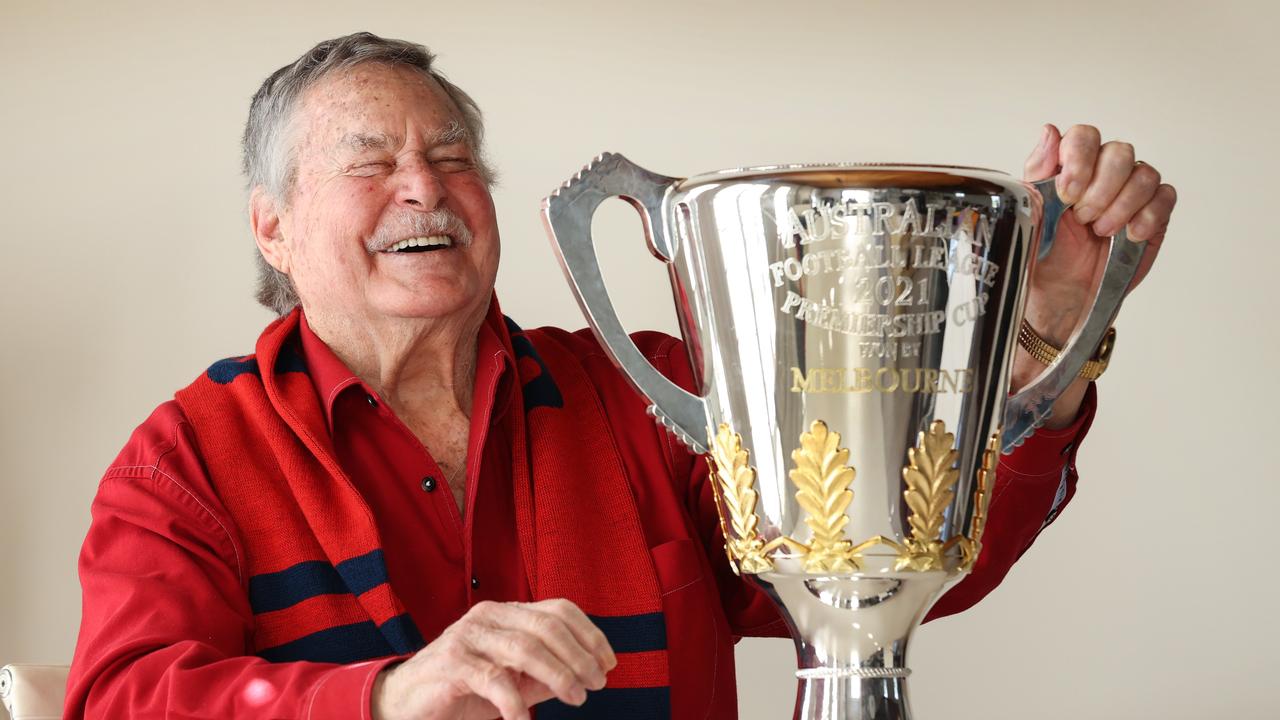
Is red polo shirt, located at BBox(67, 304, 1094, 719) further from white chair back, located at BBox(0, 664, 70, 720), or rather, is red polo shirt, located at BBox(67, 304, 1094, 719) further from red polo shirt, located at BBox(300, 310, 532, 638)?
white chair back, located at BBox(0, 664, 70, 720)

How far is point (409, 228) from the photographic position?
1.30 m

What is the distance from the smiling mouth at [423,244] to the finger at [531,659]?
546 millimetres

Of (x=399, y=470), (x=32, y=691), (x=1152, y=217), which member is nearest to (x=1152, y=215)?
(x=1152, y=217)

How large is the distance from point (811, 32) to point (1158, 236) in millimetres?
1392

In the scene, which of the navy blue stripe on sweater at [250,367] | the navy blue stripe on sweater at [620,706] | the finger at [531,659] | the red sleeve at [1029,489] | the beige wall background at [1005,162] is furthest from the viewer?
the beige wall background at [1005,162]

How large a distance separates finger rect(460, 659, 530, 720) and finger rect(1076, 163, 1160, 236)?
531mm

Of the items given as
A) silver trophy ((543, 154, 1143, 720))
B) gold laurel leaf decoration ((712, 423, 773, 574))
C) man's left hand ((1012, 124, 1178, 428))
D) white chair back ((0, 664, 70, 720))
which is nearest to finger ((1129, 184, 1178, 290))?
man's left hand ((1012, 124, 1178, 428))

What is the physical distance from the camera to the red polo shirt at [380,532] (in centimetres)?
101

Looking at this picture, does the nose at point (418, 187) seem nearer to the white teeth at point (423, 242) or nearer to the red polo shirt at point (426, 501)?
the white teeth at point (423, 242)

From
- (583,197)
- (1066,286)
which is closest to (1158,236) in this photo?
(1066,286)

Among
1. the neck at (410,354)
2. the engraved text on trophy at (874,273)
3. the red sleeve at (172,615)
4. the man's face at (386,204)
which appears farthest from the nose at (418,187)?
the engraved text on trophy at (874,273)

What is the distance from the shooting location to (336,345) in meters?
1.38

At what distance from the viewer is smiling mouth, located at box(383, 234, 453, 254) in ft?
4.29

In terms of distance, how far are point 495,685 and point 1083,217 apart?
54 cm
